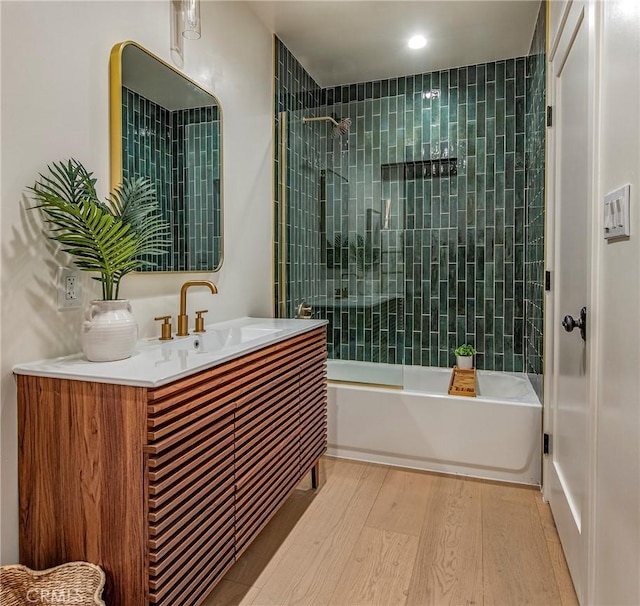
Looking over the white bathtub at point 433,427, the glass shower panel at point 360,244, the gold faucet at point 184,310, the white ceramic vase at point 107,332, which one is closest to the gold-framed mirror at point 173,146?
the gold faucet at point 184,310

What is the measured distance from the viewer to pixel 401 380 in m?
2.77

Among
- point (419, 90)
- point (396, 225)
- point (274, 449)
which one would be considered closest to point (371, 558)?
point (274, 449)

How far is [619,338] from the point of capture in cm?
114

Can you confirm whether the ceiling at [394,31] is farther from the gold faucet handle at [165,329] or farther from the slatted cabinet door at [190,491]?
the slatted cabinet door at [190,491]

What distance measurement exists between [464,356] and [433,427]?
2.58 feet

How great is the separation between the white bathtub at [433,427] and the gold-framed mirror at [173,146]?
3.95 ft

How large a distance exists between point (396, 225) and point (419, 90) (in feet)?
4.31

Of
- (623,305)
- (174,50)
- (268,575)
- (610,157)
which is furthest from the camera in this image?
(174,50)

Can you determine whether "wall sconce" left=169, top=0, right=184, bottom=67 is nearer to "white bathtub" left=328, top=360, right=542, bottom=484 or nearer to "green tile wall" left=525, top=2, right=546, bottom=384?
"green tile wall" left=525, top=2, right=546, bottom=384

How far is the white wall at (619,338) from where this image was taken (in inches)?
39.9

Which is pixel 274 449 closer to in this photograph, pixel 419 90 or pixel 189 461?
pixel 189 461

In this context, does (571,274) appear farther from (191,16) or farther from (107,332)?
(191,16)

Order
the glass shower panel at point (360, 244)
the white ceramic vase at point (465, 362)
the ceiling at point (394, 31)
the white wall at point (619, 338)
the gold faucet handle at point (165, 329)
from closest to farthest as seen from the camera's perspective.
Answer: the white wall at point (619, 338) → the gold faucet handle at point (165, 329) → the ceiling at point (394, 31) → the glass shower panel at point (360, 244) → the white ceramic vase at point (465, 362)

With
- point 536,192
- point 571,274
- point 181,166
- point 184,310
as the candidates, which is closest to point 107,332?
point 184,310
